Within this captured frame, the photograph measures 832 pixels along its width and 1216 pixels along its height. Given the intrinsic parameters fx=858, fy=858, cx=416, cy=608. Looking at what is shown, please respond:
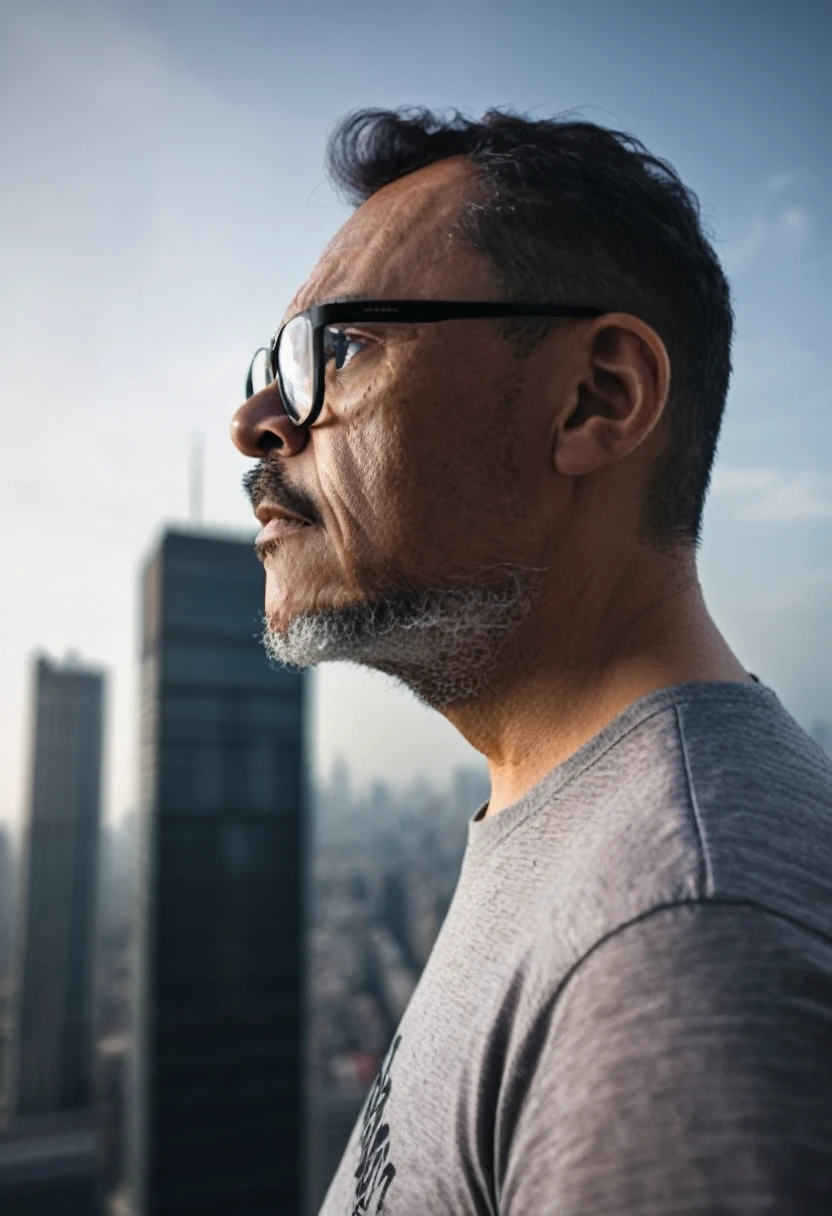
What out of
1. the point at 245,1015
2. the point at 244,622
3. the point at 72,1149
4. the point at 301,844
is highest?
the point at 244,622

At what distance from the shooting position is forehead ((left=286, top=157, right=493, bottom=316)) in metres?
0.82

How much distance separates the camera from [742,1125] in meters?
0.36

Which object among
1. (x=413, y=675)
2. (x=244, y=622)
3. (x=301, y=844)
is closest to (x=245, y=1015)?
(x=301, y=844)

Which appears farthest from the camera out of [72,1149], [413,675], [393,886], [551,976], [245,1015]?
[393,886]

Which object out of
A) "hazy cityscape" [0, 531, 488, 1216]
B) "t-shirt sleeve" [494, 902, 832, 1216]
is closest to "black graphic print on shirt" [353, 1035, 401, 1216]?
"t-shirt sleeve" [494, 902, 832, 1216]

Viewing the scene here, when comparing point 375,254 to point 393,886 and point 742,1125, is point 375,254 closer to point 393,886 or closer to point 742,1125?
point 742,1125

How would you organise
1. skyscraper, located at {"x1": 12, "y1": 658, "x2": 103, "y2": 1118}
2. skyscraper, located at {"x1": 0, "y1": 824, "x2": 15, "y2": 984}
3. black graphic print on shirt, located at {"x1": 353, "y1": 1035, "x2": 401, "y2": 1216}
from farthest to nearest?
skyscraper, located at {"x1": 0, "y1": 824, "x2": 15, "y2": 984} < skyscraper, located at {"x1": 12, "y1": 658, "x2": 103, "y2": 1118} < black graphic print on shirt, located at {"x1": 353, "y1": 1035, "x2": 401, "y2": 1216}

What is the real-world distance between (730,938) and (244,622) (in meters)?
15.0

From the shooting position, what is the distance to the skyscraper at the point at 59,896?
26359 mm

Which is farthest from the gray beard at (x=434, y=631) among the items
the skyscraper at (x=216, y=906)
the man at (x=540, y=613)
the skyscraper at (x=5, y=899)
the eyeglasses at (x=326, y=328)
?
the skyscraper at (x=5, y=899)

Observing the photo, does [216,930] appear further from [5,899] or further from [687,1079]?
[5,899]

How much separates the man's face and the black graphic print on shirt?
1.38ft

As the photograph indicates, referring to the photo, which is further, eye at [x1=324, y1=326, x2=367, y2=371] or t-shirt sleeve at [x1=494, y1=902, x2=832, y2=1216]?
eye at [x1=324, y1=326, x2=367, y2=371]

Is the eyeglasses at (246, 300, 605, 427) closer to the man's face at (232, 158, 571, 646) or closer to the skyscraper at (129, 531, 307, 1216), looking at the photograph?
the man's face at (232, 158, 571, 646)
